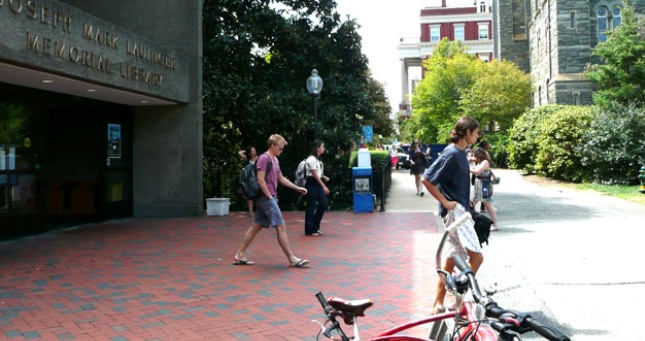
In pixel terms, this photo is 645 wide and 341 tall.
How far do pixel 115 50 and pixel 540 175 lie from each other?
21646mm

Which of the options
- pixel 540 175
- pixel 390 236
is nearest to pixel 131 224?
pixel 390 236

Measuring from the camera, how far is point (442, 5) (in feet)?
262

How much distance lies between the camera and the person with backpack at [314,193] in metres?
11.1

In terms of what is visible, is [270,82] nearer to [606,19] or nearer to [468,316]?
[468,316]

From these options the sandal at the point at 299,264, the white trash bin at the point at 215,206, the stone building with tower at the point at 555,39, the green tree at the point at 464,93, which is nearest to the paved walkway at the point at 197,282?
the sandal at the point at 299,264

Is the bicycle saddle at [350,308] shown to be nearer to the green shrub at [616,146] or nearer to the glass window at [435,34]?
the green shrub at [616,146]

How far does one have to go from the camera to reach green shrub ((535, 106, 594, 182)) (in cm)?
2459

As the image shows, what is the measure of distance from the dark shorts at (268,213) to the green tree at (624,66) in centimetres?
2689

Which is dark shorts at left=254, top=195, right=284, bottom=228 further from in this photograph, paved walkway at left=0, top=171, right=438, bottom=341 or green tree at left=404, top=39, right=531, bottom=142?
green tree at left=404, top=39, right=531, bottom=142

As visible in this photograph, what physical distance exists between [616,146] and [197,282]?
20078 mm

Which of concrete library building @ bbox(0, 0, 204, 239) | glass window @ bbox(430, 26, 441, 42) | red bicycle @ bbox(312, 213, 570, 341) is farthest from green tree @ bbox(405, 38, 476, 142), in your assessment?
red bicycle @ bbox(312, 213, 570, 341)

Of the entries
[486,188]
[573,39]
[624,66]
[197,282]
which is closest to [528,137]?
[624,66]

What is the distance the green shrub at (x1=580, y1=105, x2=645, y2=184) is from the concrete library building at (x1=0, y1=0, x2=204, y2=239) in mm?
15914

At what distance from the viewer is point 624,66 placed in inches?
1252
